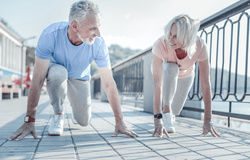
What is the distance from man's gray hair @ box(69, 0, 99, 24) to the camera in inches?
92.4

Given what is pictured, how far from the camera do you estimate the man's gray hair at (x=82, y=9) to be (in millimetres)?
2348

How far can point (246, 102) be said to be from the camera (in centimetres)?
300

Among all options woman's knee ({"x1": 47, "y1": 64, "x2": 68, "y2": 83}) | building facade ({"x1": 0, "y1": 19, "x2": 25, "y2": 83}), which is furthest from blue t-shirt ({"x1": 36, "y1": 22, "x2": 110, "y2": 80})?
building facade ({"x1": 0, "y1": 19, "x2": 25, "y2": 83})

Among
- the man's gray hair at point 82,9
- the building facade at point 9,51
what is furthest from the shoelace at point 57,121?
the building facade at point 9,51

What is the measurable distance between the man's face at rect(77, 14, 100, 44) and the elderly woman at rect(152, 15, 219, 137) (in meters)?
0.72

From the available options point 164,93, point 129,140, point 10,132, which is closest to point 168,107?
point 164,93

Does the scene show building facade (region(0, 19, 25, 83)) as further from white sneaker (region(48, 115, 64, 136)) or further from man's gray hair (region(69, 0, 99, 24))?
man's gray hair (region(69, 0, 99, 24))

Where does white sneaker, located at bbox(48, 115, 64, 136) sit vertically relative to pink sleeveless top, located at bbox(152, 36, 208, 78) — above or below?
below

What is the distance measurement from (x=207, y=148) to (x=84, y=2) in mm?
1658

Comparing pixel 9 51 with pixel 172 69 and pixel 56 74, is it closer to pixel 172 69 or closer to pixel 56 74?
pixel 56 74

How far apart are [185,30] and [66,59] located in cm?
126

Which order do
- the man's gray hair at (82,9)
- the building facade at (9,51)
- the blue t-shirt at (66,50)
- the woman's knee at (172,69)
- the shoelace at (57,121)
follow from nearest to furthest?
the man's gray hair at (82,9), the blue t-shirt at (66,50), the shoelace at (57,121), the woman's knee at (172,69), the building facade at (9,51)

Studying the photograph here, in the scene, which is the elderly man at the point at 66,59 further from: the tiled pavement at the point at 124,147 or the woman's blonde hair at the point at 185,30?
the woman's blonde hair at the point at 185,30

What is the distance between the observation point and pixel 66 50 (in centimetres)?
268
